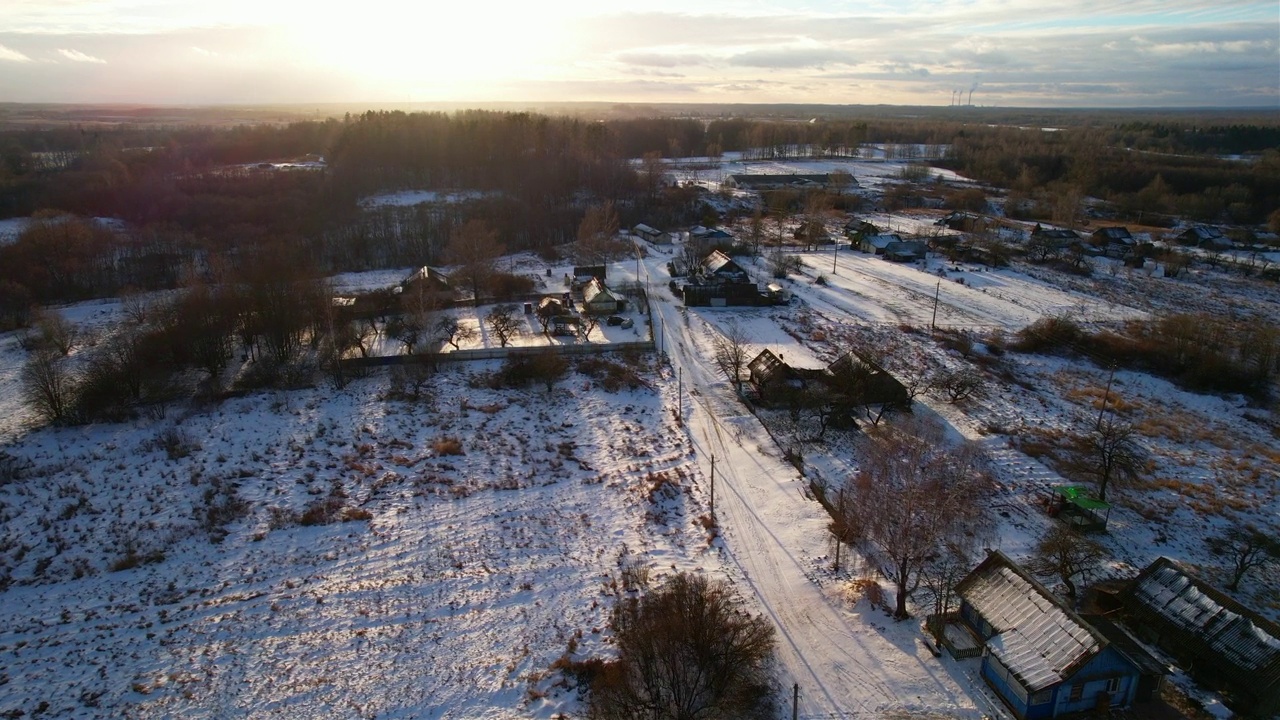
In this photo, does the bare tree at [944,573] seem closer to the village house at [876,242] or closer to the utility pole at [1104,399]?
the utility pole at [1104,399]

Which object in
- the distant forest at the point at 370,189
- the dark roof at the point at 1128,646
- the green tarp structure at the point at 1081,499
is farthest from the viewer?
the distant forest at the point at 370,189

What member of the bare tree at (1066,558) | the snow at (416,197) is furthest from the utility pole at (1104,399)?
the snow at (416,197)

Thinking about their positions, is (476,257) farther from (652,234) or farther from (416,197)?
(416,197)

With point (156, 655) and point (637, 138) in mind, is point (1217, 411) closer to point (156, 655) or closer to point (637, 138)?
point (156, 655)

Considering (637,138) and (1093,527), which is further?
(637,138)

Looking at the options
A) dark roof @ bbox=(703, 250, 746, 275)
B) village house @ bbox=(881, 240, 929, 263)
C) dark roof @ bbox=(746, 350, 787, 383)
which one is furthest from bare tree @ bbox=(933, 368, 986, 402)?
village house @ bbox=(881, 240, 929, 263)

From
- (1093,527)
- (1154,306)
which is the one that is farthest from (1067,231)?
(1093,527)
